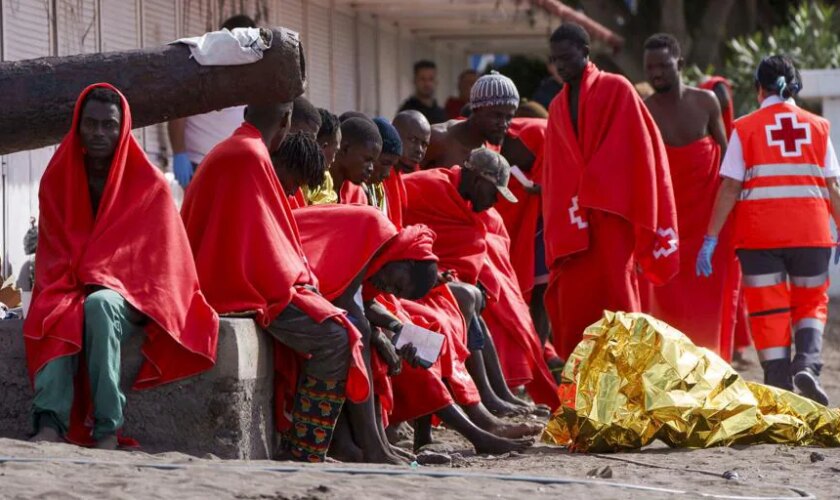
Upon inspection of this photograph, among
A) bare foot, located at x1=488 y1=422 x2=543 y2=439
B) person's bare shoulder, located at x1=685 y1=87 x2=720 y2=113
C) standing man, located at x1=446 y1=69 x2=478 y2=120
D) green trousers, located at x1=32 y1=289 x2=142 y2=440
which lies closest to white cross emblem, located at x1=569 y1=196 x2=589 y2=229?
bare foot, located at x1=488 y1=422 x2=543 y2=439

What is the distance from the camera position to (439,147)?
9.70 meters

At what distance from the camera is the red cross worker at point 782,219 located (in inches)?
370

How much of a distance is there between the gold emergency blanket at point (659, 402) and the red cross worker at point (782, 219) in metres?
1.77

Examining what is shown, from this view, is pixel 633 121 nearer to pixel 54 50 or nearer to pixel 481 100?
pixel 481 100

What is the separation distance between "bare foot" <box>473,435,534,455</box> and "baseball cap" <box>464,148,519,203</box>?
5.83 ft

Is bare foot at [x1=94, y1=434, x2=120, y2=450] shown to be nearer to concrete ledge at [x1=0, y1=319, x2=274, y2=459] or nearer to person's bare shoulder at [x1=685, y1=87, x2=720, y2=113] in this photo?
concrete ledge at [x1=0, y1=319, x2=274, y2=459]

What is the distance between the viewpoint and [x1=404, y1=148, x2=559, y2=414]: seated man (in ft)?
28.8

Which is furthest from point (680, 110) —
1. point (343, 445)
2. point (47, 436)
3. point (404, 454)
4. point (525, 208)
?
point (47, 436)

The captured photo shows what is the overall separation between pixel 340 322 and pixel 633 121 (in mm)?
A: 2946

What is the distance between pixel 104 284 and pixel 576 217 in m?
3.42

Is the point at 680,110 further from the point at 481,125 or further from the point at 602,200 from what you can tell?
the point at 602,200

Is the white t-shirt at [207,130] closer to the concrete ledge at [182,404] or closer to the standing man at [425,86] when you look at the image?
the concrete ledge at [182,404]

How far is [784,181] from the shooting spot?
31.1 feet

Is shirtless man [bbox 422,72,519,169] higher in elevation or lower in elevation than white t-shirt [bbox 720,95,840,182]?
higher
